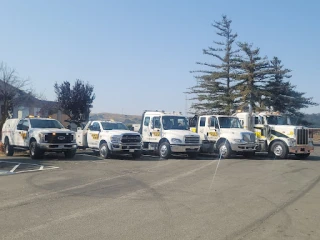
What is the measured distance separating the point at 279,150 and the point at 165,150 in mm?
6192

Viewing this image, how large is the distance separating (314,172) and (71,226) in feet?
37.2

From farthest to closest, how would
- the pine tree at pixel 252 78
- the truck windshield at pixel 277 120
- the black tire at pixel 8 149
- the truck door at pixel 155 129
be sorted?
the pine tree at pixel 252 78 < the truck windshield at pixel 277 120 < the black tire at pixel 8 149 < the truck door at pixel 155 129

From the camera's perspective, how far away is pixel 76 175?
1330cm

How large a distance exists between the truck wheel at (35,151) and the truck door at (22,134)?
0.54 m

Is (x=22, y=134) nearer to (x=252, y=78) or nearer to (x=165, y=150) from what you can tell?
(x=165, y=150)

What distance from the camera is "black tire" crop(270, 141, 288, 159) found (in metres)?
20.7

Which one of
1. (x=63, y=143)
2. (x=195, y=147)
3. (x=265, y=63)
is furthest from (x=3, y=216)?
(x=265, y=63)

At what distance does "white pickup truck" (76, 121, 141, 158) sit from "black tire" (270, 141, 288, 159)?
24.1 feet

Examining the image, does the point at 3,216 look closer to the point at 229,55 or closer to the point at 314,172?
the point at 314,172

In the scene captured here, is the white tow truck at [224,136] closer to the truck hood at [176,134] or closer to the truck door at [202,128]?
the truck door at [202,128]

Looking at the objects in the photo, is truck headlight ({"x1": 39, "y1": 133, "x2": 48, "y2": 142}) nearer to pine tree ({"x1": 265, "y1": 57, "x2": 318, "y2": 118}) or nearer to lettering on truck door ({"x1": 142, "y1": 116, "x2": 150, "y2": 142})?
lettering on truck door ({"x1": 142, "y1": 116, "x2": 150, "y2": 142})

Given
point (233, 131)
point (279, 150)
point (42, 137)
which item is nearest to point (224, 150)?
point (233, 131)

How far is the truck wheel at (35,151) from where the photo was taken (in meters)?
18.6

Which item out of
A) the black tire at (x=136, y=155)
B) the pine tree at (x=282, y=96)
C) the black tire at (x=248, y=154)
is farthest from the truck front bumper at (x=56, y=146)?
the pine tree at (x=282, y=96)
